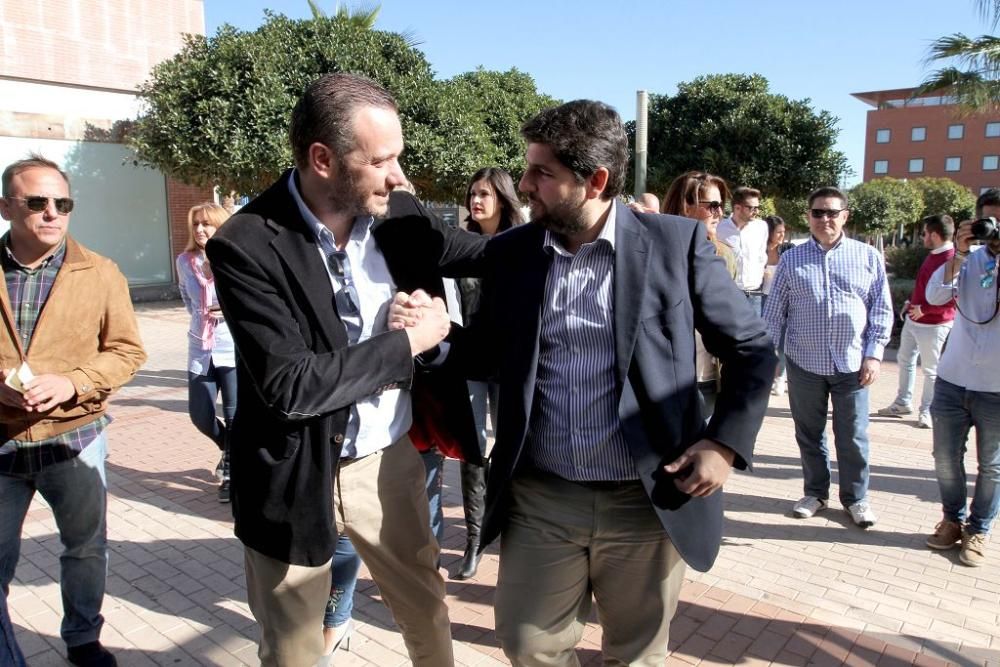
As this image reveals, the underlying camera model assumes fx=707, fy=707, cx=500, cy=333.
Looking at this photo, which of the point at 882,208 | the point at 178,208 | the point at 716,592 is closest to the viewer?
the point at 716,592

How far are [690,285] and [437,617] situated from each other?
4.59 feet

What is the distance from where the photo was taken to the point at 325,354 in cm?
190

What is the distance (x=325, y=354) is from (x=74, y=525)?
5.62ft

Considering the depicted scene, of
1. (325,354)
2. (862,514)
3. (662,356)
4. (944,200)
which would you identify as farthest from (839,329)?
(944,200)

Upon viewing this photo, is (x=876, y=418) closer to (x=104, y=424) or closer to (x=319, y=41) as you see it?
(x=104, y=424)

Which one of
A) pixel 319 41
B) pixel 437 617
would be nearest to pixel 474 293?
pixel 437 617

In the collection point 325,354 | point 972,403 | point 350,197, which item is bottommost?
point 972,403

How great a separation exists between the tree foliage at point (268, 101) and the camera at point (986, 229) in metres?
12.2

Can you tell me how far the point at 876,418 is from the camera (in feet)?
24.5

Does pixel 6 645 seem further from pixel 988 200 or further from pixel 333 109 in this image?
pixel 988 200

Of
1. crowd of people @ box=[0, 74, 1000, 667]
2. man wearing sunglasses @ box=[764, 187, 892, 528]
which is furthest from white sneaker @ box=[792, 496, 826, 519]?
crowd of people @ box=[0, 74, 1000, 667]

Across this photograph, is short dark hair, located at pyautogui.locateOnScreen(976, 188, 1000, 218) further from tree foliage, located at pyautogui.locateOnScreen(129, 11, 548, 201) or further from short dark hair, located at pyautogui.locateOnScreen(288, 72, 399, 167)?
tree foliage, located at pyautogui.locateOnScreen(129, 11, 548, 201)

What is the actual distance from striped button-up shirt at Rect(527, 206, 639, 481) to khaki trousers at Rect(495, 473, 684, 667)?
0.09 metres

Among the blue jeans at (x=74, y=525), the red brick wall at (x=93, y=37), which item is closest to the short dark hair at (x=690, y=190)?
the blue jeans at (x=74, y=525)
